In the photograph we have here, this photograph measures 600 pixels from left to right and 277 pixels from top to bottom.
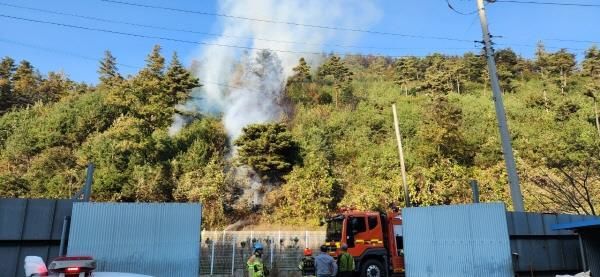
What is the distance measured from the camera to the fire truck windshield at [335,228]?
14242 millimetres

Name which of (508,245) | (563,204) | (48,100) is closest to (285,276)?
(508,245)

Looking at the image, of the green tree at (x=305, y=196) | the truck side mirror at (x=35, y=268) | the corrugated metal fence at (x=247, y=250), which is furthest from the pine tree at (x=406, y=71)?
the truck side mirror at (x=35, y=268)

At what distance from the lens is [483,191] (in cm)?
2598

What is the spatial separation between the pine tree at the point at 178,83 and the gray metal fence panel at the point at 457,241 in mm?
33169

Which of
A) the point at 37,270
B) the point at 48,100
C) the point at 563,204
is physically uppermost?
the point at 48,100

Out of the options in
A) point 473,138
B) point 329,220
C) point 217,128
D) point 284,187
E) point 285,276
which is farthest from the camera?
point 217,128

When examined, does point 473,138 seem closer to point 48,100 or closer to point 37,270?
point 37,270

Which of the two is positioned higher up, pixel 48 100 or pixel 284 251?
pixel 48 100

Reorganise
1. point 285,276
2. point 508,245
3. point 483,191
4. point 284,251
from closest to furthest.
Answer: point 508,245 → point 285,276 → point 284,251 → point 483,191

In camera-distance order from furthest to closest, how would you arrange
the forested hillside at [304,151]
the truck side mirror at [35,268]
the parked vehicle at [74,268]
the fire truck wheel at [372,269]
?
the forested hillside at [304,151], the fire truck wheel at [372,269], the truck side mirror at [35,268], the parked vehicle at [74,268]

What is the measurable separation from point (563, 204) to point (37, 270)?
2192 cm

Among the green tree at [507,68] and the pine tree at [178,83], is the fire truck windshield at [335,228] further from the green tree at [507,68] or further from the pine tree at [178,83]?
the green tree at [507,68]

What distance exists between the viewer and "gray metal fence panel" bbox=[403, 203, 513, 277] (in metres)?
9.93

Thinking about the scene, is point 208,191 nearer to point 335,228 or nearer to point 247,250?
point 247,250
